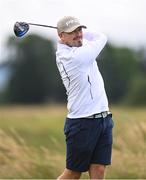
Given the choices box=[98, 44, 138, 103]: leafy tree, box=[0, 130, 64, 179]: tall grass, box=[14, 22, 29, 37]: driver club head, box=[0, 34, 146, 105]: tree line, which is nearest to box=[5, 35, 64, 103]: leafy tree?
box=[0, 34, 146, 105]: tree line

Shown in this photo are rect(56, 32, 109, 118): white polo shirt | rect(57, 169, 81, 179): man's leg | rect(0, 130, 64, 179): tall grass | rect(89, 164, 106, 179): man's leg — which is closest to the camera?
rect(56, 32, 109, 118): white polo shirt

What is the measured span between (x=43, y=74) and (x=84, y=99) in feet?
208

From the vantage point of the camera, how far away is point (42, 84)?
235ft

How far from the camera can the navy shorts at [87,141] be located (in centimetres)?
780

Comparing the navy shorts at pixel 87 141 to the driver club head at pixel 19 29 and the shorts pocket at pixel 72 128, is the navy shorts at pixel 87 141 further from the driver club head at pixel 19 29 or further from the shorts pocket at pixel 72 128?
the driver club head at pixel 19 29

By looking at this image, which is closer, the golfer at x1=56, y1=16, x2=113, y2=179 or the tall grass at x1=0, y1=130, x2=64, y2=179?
the golfer at x1=56, y1=16, x2=113, y2=179

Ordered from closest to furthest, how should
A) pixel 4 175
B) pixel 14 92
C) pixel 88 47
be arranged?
pixel 88 47, pixel 4 175, pixel 14 92

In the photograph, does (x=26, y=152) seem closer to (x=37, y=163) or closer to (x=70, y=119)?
(x=37, y=163)

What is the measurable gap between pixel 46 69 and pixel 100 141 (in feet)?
207

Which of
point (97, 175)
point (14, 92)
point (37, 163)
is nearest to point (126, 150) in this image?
point (37, 163)

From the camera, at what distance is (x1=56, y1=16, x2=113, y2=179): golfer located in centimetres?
763

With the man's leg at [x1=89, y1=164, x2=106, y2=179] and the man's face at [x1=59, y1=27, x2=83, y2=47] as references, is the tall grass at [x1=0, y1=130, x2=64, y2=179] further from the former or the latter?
the man's face at [x1=59, y1=27, x2=83, y2=47]

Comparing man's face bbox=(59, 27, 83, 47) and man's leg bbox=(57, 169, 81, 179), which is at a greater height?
man's face bbox=(59, 27, 83, 47)

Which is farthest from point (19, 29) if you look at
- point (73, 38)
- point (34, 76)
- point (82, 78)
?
point (34, 76)
